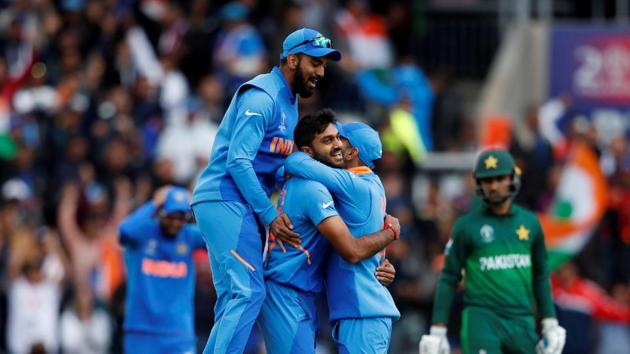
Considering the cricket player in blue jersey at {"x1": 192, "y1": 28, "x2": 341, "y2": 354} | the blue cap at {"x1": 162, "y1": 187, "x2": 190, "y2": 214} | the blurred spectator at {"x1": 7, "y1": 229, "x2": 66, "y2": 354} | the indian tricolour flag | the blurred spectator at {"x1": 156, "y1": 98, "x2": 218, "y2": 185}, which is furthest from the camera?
the blurred spectator at {"x1": 156, "y1": 98, "x2": 218, "y2": 185}

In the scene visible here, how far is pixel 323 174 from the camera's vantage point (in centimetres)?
1159

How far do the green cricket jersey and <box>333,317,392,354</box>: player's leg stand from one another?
158 cm

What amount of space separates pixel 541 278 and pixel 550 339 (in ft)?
1.67

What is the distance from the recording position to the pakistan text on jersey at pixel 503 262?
13055 millimetres

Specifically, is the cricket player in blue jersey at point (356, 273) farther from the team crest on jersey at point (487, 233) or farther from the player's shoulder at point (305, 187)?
the team crest on jersey at point (487, 233)

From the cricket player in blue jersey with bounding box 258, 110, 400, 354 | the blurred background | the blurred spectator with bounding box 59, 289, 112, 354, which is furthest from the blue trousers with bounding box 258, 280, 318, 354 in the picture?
the blurred spectator with bounding box 59, 289, 112, 354

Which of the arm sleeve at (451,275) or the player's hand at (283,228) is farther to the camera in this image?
the arm sleeve at (451,275)

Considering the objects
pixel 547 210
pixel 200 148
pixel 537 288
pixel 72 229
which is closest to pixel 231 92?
pixel 200 148

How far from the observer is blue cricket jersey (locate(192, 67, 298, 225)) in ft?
37.8

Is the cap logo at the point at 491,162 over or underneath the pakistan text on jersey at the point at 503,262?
over

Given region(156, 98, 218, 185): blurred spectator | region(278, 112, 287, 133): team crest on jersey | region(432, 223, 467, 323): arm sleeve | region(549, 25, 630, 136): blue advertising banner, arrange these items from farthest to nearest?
region(549, 25, 630, 136): blue advertising banner < region(156, 98, 218, 185): blurred spectator < region(432, 223, 467, 323): arm sleeve < region(278, 112, 287, 133): team crest on jersey

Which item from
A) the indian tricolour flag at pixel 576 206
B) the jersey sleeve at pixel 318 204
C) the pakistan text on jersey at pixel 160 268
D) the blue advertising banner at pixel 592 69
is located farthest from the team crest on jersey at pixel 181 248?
the blue advertising banner at pixel 592 69

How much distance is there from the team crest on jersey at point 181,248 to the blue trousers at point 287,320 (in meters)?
3.08

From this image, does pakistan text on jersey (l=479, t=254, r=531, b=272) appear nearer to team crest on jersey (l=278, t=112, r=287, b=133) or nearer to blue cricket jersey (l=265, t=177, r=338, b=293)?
blue cricket jersey (l=265, t=177, r=338, b=293)
